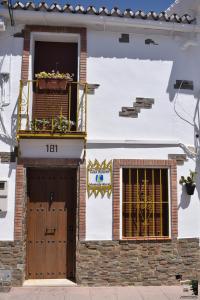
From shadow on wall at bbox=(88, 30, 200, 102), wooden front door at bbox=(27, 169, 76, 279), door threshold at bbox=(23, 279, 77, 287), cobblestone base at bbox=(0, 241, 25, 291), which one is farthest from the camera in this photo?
shadow on wall at bbox=(88, 30, 200, 102)

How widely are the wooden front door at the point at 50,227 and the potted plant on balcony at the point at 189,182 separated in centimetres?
245

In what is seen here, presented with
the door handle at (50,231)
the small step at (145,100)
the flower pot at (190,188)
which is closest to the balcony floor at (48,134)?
the small step at (145,100)

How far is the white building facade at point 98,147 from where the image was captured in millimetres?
8102

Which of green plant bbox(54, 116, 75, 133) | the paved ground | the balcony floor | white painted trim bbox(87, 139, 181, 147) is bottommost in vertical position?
the paved ground

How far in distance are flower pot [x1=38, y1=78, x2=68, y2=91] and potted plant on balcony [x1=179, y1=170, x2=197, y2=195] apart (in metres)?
3.39

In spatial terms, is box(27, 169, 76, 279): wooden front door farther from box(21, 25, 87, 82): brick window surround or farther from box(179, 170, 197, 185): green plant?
box(179, 170, 197, 185): green plant

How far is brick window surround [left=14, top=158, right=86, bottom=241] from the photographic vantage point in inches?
313

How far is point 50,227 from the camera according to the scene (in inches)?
328

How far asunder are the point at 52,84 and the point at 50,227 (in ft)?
10.4

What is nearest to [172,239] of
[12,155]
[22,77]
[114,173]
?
[114,173]

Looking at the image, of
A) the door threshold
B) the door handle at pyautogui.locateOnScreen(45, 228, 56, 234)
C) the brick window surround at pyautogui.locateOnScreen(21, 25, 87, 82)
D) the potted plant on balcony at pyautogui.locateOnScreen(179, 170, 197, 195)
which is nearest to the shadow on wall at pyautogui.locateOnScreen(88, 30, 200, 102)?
the brick window surround at pyautogui.locateOnScreen(21, 25, 87, 82)

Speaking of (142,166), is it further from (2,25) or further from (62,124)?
(2,25)

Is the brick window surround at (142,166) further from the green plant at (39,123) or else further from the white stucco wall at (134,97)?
the green plant at (39,123)

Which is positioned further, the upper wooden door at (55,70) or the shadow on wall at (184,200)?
the upper wooden door at (55,70)
